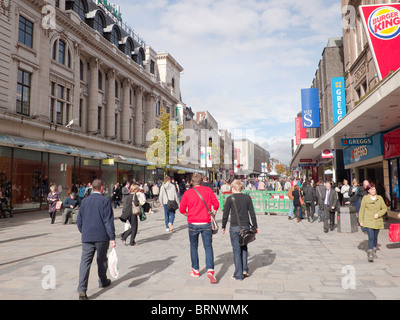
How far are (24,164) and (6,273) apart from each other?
14467 mm

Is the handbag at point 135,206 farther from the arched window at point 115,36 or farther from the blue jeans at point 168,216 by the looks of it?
the arched window at point 115,36

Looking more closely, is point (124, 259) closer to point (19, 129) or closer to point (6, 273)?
point (6, 273)

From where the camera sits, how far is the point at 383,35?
42.1 ft

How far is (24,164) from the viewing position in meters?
18.8

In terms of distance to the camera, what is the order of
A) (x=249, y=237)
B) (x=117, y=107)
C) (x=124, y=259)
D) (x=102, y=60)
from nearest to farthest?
(x=249, y=237), (x=124, y=259), (x=102, y=60), (x=117, y=107)

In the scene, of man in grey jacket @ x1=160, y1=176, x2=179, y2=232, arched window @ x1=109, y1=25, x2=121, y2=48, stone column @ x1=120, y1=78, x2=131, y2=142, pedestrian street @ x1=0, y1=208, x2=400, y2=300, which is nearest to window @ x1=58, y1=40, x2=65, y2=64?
arched window @ x1=109, y1=25, x2=121, y2=48

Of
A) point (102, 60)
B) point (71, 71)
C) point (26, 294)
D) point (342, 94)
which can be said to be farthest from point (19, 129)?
point (342, 94)

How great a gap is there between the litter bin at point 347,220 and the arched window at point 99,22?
27.8 m

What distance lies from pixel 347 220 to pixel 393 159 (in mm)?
4871

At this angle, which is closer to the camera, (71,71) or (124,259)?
(124,259)

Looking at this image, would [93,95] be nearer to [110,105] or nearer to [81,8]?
[110,105]

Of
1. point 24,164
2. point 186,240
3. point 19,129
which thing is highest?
point 19,129

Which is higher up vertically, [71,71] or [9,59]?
[71,71]

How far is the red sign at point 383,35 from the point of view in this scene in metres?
12.6
